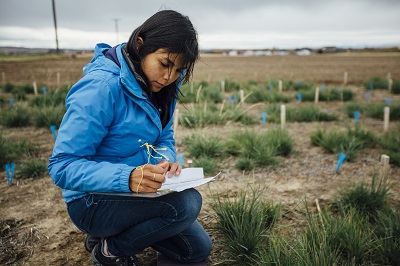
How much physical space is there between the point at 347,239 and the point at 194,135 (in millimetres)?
2499

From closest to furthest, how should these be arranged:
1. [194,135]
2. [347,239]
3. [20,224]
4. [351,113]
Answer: [347,239] < [20,224] < [194,135] < [351,113]

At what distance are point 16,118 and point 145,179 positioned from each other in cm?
442

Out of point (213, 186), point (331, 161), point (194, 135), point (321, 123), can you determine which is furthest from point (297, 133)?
point (213, 186)

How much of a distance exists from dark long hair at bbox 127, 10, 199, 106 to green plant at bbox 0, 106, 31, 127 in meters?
4.14

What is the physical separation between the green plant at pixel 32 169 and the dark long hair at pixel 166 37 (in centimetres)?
218

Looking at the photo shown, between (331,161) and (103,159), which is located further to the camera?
(331,161)

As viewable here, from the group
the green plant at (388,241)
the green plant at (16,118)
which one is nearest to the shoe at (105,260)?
the green plant at (388,241)

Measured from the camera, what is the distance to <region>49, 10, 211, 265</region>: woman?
137 centimetres

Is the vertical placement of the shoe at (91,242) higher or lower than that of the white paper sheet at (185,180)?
lower

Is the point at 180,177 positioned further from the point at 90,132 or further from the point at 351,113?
the point at 351,113

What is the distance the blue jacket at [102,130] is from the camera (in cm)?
135

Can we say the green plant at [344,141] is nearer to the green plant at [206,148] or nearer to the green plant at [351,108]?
the green plant at [206,148]

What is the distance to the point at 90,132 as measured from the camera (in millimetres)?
1391

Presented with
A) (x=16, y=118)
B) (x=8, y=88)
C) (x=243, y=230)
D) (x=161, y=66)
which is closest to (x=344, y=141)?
(x=243, y=230)
